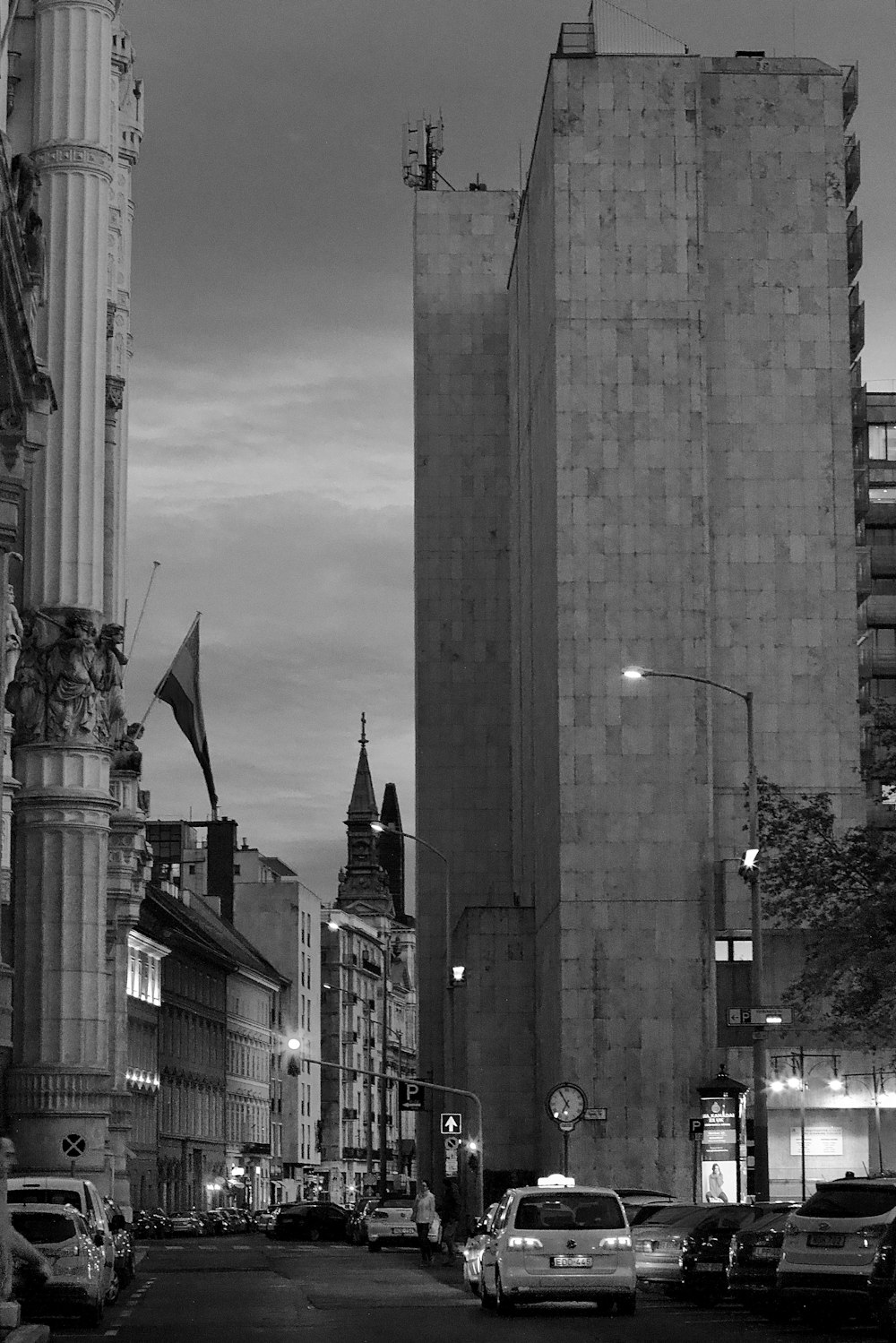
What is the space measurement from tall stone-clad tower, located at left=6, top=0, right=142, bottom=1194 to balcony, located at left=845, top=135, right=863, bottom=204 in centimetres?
4190

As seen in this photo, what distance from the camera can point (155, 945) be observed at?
120 meters

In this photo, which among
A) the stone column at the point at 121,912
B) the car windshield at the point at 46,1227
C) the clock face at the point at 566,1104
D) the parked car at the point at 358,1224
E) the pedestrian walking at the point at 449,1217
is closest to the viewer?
the car windshield at the point at 46,1227

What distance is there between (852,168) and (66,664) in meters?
47.9

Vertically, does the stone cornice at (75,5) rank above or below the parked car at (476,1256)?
above

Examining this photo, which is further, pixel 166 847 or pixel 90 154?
pixel 166 847

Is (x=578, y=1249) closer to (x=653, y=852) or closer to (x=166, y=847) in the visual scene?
(x=653, y=852)

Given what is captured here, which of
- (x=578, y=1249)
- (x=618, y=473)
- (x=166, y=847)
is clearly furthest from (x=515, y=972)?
(x=166, y=847)

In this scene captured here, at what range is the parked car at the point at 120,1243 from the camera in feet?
125

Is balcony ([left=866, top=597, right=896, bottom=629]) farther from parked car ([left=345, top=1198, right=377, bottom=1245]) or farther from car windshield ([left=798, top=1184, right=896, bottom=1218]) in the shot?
car windshield ([left=798, top=1184, right=896, bottom=1218])

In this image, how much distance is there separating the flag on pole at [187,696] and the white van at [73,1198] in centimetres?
2800

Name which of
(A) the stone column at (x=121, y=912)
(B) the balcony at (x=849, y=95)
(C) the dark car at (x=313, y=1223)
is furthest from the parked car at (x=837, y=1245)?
(B) the balcony at (x=849, y=95)

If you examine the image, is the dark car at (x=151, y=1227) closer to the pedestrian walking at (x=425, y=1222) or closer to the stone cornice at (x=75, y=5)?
the pedestrian walking at (x=425, y=1222)

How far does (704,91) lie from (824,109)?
14.8ft

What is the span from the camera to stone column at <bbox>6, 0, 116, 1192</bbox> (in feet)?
170
